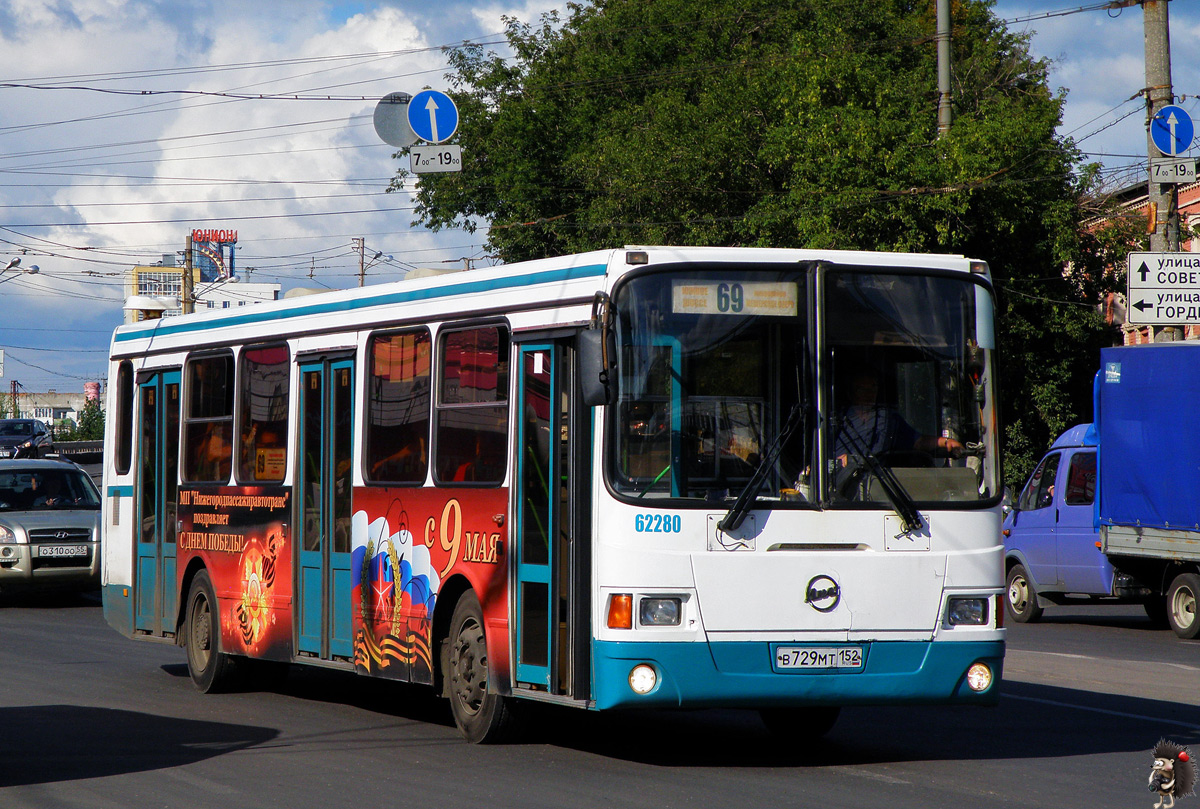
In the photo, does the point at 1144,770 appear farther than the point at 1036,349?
No

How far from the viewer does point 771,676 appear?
335 inches

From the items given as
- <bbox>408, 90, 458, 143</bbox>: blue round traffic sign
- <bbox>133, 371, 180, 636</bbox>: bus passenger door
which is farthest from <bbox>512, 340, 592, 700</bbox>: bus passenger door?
<bbox>408, 90, 458, 143</bbox>: blue round traffic sign

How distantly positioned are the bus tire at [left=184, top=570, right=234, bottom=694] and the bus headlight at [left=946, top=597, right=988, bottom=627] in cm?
619

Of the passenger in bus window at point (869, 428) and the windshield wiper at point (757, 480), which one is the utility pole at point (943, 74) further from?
the windshield wiper at point (757, 480)

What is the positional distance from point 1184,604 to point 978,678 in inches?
432

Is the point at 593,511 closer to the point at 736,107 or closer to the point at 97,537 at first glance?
the point at 97,537

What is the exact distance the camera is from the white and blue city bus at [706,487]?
842 centimetres

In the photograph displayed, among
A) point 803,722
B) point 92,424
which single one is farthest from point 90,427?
point 803,722

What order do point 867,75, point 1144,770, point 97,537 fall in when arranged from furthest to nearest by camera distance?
Result: 1. point 867,75
2. point 97,537
3. point 1144,770

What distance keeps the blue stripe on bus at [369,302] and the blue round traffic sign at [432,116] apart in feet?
13.6

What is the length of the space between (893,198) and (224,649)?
2146 cm

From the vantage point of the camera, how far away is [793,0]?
4475cm

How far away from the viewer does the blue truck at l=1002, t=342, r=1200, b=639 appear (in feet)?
60.1

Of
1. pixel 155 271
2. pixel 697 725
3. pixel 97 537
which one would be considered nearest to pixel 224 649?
pixel 697 725
